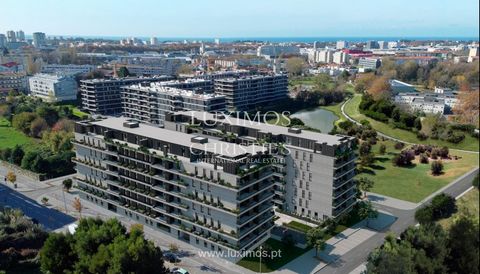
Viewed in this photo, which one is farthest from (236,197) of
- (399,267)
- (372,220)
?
(372,220)

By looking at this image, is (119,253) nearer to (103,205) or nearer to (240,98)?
(103,205)

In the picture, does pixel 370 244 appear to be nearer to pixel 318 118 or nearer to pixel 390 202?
pixel 390 202

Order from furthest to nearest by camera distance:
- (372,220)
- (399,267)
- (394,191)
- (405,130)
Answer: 1. (405,130)
2. (394,191)
3. (372,220)
4. (399,267)

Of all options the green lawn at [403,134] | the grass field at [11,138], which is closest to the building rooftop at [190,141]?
the grass field at [11,138]

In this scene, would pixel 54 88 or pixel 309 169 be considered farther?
pixel 54 88

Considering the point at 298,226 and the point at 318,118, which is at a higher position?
the point at 318,118

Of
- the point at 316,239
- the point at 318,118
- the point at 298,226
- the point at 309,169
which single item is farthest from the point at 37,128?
the point at 318,118
